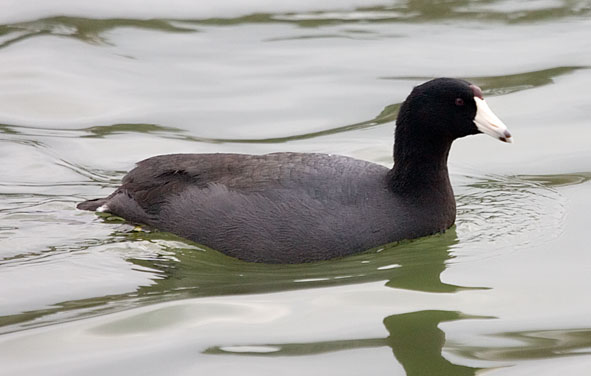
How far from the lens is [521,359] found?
5762 mm

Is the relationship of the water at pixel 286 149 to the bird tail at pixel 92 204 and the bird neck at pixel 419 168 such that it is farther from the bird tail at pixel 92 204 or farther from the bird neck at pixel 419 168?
the bird neck at pixel 419 168

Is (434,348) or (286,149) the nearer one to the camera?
(434,348)

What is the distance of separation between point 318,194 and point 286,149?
7.50 ft

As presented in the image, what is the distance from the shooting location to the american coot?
7.03m

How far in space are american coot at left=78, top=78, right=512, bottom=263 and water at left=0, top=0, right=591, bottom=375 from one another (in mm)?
135

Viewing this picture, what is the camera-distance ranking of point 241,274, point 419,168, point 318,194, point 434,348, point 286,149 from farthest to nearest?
1. point 286,149
2. point 419,168
3. point 318,194
4. point 241,274
5. point 434,348

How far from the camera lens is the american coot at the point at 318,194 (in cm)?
703

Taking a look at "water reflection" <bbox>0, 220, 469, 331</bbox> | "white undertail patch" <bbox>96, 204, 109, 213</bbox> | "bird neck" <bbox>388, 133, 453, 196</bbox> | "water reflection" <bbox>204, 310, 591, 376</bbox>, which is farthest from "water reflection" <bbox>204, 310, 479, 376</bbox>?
"white undertail patch" <bbox>96, 204, 109, 213</bbox>

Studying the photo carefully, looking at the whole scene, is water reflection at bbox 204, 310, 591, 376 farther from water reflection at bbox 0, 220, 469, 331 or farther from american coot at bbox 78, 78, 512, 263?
american coot at bbox 78, 78, 512, 263

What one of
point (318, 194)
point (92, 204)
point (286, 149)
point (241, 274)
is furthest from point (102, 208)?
point (286, 149)

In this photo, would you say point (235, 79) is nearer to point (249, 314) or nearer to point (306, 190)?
point (306, 190)

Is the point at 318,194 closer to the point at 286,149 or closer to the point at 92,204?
the point at 92,204

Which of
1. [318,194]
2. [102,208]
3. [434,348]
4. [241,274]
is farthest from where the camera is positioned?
[102,208]

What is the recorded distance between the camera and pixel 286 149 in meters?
9.34
